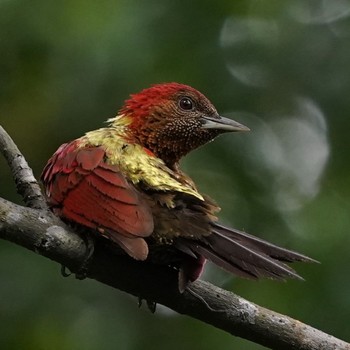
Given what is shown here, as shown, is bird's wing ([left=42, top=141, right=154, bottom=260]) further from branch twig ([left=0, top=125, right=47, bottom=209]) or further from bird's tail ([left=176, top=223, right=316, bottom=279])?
bird's tail ([left=176, top=223, right=316, bottom=279])

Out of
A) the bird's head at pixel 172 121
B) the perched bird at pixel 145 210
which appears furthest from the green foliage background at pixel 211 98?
the perched bird at pixel 145 210

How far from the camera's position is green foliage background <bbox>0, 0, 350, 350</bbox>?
5.63 meters

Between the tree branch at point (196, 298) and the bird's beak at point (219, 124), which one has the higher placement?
the bird's beak at point (219, 124)

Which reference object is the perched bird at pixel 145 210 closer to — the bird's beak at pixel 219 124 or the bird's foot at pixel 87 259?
the bird's foot at pixel 87 259

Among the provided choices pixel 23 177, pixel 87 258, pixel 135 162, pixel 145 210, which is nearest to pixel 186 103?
pixel 135 162

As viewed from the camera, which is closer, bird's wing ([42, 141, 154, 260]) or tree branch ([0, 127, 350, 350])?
bird's wing ([42, 141, 154, 260])

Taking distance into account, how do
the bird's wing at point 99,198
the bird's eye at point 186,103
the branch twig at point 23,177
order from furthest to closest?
the bird's eye at point 186,103
the branch twig at point 23,177
the bird's wing at point 99,198

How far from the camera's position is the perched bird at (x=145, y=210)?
3537 mm

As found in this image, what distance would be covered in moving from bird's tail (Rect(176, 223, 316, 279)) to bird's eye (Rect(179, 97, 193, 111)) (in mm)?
945

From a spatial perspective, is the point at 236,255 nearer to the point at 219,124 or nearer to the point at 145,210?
the point at 145,210

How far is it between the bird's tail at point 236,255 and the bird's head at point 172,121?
28.0 inches

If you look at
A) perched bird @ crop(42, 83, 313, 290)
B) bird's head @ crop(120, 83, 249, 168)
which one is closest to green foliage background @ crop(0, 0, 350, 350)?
bird's head @ crop(120, 83, 249, 168)

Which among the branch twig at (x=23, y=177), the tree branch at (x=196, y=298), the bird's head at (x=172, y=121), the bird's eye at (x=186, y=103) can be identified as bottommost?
the tree branch at (x=196, y=298)

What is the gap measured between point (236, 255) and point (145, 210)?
14.6 inches
